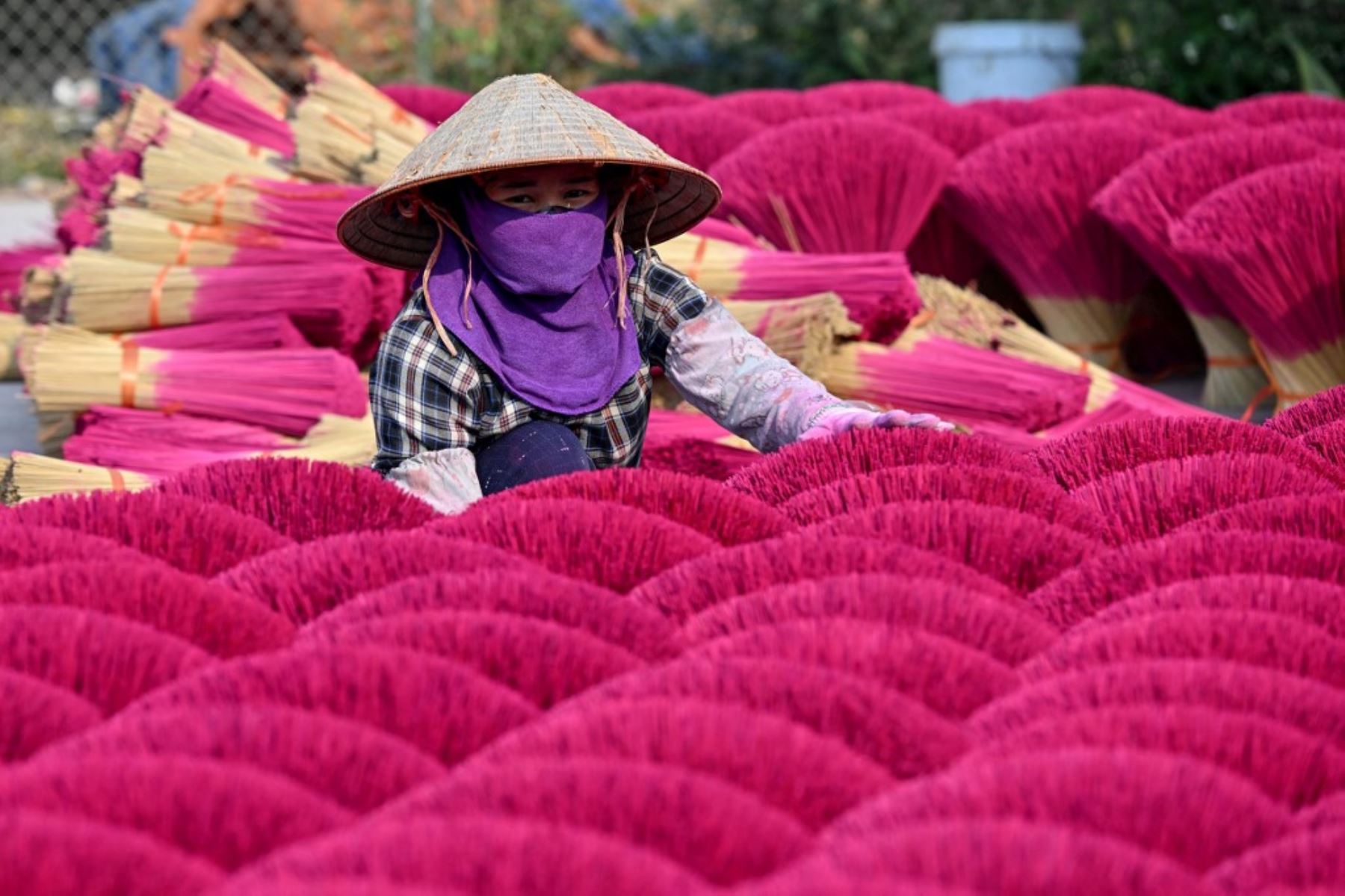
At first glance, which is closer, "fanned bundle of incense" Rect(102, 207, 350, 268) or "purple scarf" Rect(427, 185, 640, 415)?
"purple scarf" Rect(427, 185, 640, 415)

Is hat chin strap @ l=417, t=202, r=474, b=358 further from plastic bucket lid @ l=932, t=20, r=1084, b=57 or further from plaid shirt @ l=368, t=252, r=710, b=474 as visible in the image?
Result: plastic bucket lid @ l=932, t=20, r=1084, b=57

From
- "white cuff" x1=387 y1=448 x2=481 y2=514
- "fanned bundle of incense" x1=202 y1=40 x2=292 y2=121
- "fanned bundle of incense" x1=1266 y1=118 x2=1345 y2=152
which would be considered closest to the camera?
"white cuff" x1=387 y1=448 x2=481 y2=514

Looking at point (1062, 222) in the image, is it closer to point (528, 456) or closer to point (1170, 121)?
point (1170, 121)

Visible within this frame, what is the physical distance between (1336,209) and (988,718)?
1634 mm

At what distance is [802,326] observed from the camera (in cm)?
217

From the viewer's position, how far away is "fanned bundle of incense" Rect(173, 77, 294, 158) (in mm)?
2996

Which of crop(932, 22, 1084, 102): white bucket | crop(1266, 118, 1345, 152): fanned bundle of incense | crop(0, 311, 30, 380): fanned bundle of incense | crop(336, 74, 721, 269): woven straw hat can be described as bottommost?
crop(932, 22, 1084, 102): white bucket

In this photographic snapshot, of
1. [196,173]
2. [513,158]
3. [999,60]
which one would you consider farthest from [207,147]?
[999,60]

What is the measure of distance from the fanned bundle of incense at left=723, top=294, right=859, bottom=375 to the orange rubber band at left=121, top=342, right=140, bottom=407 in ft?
2.35

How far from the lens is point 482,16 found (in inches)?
253

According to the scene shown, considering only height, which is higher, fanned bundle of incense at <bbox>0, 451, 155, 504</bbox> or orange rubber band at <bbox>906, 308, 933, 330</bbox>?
fanned bundle of incense at <bbox>0, 451, 155, 504</bbox>

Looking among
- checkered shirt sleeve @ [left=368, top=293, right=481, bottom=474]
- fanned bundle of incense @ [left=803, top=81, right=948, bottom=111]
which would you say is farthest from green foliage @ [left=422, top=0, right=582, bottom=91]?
checkered shirt sleeve @ [left=368, top=293, right=481, bottom=474]

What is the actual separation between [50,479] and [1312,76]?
3.83 m

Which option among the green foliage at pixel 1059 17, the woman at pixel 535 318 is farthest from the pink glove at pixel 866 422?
the green foliage at pixel 1059 17
